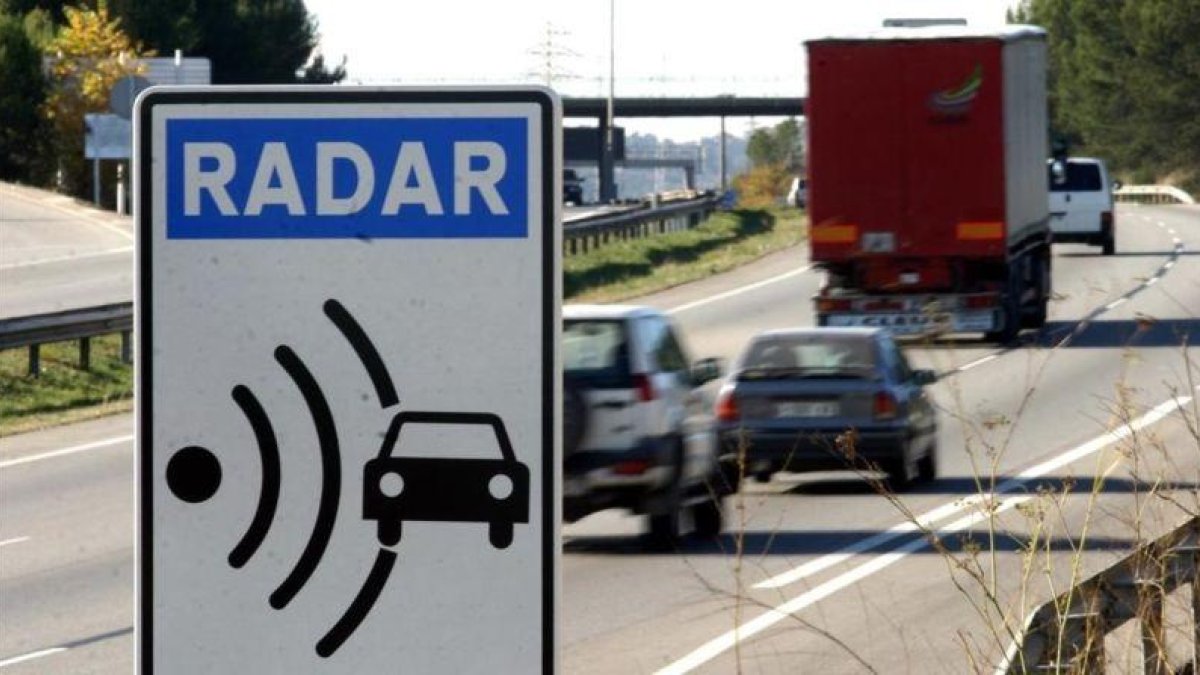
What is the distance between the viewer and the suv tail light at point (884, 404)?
19172 mm

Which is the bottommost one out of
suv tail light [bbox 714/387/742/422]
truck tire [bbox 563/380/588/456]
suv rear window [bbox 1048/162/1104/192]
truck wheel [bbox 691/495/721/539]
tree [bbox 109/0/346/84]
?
truck wheel [bbox 691/495/721/539]

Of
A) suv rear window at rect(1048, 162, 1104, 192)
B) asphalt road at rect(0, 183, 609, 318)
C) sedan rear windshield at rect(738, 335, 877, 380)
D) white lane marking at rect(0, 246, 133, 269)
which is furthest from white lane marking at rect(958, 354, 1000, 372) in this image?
suv rear window at rect(1048, 162, 1104, 192)

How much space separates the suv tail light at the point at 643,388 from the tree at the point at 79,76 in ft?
166

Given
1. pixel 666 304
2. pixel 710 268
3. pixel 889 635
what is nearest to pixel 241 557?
pixel 889 635

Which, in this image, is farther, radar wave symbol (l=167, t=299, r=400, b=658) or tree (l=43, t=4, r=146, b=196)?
tree (l=43, t=4, r=146, b=196)

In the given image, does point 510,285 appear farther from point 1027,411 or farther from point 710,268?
point 710,268

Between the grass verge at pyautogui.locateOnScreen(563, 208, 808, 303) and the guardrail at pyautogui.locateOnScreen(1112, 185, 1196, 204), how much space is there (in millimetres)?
45421

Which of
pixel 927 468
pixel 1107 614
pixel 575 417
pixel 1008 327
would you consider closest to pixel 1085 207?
pixel 1008 327

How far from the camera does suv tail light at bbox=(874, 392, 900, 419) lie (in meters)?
19.2

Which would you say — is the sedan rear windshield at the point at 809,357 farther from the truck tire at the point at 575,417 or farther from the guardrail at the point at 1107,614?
the guardrail at the point at 1107,614

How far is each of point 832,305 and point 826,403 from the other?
39.7 ft

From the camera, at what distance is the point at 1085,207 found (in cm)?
5100

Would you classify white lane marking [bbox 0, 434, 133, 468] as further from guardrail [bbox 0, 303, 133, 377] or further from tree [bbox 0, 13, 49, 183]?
tree [bbox 0, 13, 49, 183]

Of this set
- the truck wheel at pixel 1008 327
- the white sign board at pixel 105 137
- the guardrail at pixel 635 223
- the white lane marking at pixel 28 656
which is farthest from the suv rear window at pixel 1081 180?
the white lane marking at pixel 28 656
